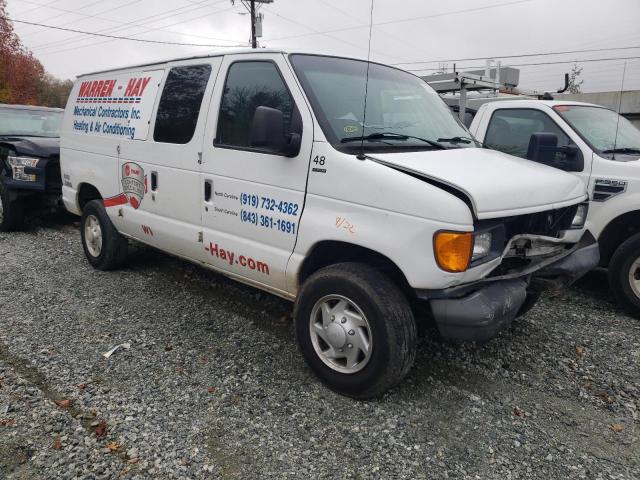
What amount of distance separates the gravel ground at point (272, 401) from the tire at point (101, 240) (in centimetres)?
72

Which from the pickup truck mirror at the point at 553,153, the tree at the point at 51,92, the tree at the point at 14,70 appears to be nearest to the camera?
the pickup truck mirror at the point at 553,153

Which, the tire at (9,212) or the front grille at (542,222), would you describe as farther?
the tire at (9,212)

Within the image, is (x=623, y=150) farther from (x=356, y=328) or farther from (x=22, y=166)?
(x=22, y=166)

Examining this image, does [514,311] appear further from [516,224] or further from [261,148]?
[261,148]

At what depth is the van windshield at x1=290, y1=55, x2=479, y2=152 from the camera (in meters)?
3.28

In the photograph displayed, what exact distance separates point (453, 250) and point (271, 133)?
131 centimetres

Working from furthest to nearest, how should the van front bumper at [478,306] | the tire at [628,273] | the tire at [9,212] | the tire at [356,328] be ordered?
the tire at [9,212], the tire at [628,273], the tire at [356,328], the van front bumper at [478,306]

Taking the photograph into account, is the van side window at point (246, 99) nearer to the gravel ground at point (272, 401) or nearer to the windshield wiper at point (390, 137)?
the windshield wiper at point (390, 137)

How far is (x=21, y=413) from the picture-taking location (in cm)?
297

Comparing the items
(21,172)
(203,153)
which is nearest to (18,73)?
(21,172)

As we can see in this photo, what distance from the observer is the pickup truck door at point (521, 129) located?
502 centimetres

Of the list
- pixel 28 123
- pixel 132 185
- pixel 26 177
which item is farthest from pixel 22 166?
pixel 132 185

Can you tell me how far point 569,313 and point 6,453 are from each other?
14.7ft

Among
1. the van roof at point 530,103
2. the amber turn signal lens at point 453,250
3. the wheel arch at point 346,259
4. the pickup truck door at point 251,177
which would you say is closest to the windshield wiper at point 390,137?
the pickup truck door at point 251,177
